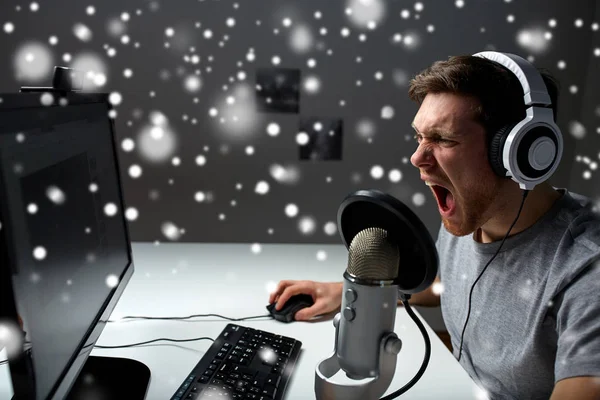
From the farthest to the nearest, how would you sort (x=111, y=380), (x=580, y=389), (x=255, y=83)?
1. (x=255, y=83)
2. (x=111, y=380)
3. (x=580, y=389)

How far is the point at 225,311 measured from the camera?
992 mm

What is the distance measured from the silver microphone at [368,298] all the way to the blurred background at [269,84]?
93 cm

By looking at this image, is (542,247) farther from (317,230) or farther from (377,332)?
(317,230)

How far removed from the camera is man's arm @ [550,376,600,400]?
600 millimetres

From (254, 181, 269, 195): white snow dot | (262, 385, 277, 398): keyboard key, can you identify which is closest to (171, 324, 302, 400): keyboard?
(262, 385, 277, 398): keyboard key

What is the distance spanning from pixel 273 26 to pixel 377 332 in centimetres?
106

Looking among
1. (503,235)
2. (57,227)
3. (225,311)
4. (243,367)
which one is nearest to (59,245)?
(57,227)

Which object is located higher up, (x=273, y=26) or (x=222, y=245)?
(x=273, y=26)

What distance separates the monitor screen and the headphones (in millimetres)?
651

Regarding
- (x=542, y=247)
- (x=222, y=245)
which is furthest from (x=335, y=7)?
(x=542, y=247)

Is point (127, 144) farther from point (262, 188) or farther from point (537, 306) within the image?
point (537, 306)

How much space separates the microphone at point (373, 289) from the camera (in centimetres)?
54

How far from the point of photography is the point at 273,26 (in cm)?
136

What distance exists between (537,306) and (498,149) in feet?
0.89
